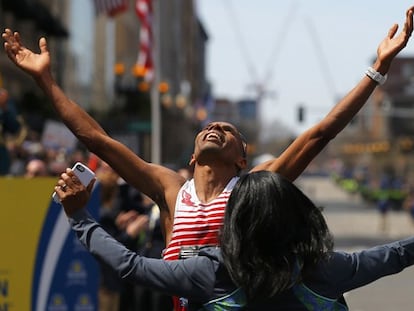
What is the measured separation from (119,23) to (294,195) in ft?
200

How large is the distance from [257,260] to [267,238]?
8cm

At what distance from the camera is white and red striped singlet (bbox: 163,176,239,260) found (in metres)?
4.70

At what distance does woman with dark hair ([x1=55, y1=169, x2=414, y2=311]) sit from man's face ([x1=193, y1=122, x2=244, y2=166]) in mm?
802

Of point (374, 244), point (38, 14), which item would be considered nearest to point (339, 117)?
point (374, 244)

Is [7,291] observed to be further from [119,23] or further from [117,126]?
[119,23]

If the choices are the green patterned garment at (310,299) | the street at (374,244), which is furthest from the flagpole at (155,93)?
the green patterned garment at (310,299)

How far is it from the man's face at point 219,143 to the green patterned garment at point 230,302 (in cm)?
98

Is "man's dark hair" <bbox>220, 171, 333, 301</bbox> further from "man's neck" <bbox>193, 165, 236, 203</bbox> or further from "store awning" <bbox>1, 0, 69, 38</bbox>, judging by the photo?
"store awning" <bbox>1, 0, 69, 38</bbox>

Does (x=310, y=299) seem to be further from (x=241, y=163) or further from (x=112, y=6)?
(x=112, y=6)

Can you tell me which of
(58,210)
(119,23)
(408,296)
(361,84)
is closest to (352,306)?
(408,296)

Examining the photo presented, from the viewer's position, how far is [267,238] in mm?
3859

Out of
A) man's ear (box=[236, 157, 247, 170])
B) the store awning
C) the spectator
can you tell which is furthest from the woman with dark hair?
the store awning

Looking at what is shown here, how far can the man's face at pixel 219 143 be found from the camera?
4.77 metres

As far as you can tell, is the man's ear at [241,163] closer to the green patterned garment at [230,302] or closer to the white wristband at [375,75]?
the white wristband at [375,75]
